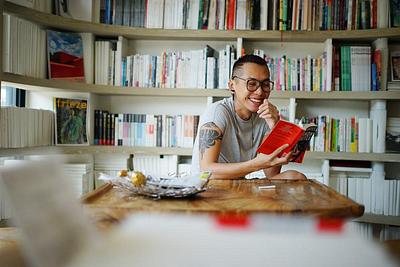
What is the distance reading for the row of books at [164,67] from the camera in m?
2.63

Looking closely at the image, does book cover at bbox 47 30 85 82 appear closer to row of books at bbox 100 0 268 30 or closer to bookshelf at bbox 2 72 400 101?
bookshelf at bbox 2 72 400 101

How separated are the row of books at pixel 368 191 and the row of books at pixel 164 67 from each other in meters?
1.05

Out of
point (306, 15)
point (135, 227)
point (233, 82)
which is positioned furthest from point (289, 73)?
point (135, 227)

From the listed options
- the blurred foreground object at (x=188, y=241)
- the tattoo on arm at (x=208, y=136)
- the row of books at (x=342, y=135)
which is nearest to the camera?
the blurred foreground object at (x=188, y=241)

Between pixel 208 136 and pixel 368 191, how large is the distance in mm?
1360

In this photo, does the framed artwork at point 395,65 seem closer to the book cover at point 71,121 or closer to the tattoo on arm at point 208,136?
the tattoo on arm at point 208,136

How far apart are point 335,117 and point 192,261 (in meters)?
2.68

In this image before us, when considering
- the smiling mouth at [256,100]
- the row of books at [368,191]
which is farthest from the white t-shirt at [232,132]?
the row of books at [368,191]

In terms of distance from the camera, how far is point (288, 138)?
4.96ft

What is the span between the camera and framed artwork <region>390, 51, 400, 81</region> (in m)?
2.54

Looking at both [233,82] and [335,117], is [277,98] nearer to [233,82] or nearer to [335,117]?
[335,117]

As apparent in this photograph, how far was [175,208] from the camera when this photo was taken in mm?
956

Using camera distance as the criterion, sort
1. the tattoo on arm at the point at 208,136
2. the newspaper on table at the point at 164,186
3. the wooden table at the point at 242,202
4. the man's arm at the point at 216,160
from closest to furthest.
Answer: the wooden table at the point at 242,202
the newspaper on table at the point at 164,186
the man's arm at the point at 216,160
the tattoo on arm at the point at 208,136

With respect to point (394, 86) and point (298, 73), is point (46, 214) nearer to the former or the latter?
point (298, 73)
